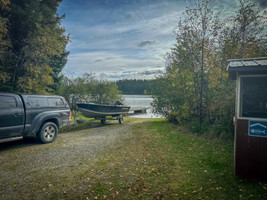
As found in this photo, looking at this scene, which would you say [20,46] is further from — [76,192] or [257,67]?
[257,67]

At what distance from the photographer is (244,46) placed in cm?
903

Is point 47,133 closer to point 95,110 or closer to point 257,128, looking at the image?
point 95,110

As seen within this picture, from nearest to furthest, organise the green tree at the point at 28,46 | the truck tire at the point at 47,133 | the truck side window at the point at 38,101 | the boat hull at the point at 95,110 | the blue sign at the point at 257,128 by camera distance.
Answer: the blue sign at the point at 257,128
the truck side window at the point at 38,101
the truck tire at the point at 47,133
the boat hull at the point at 95,110
the green tree at the point at 28,46

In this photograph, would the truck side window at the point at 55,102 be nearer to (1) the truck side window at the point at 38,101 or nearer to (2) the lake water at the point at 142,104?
(1) the truck side window at the point at 38,101

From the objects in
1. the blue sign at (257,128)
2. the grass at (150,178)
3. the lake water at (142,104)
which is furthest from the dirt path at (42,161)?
the lake water at (142,104)

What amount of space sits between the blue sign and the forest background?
4.19 metres

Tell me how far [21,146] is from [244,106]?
25.3 feet

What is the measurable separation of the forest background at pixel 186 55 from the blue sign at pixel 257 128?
13.7ft

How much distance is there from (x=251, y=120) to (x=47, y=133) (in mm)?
7187

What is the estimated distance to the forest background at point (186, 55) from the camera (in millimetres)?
9023

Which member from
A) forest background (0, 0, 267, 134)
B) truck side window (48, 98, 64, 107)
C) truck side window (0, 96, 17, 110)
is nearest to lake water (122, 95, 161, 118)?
forest background (0, 0, 267, 134)

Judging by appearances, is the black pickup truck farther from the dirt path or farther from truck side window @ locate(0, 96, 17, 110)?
the dirt path

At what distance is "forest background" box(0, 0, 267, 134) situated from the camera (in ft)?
29.6

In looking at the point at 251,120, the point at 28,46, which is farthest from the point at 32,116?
the point at 28,46
